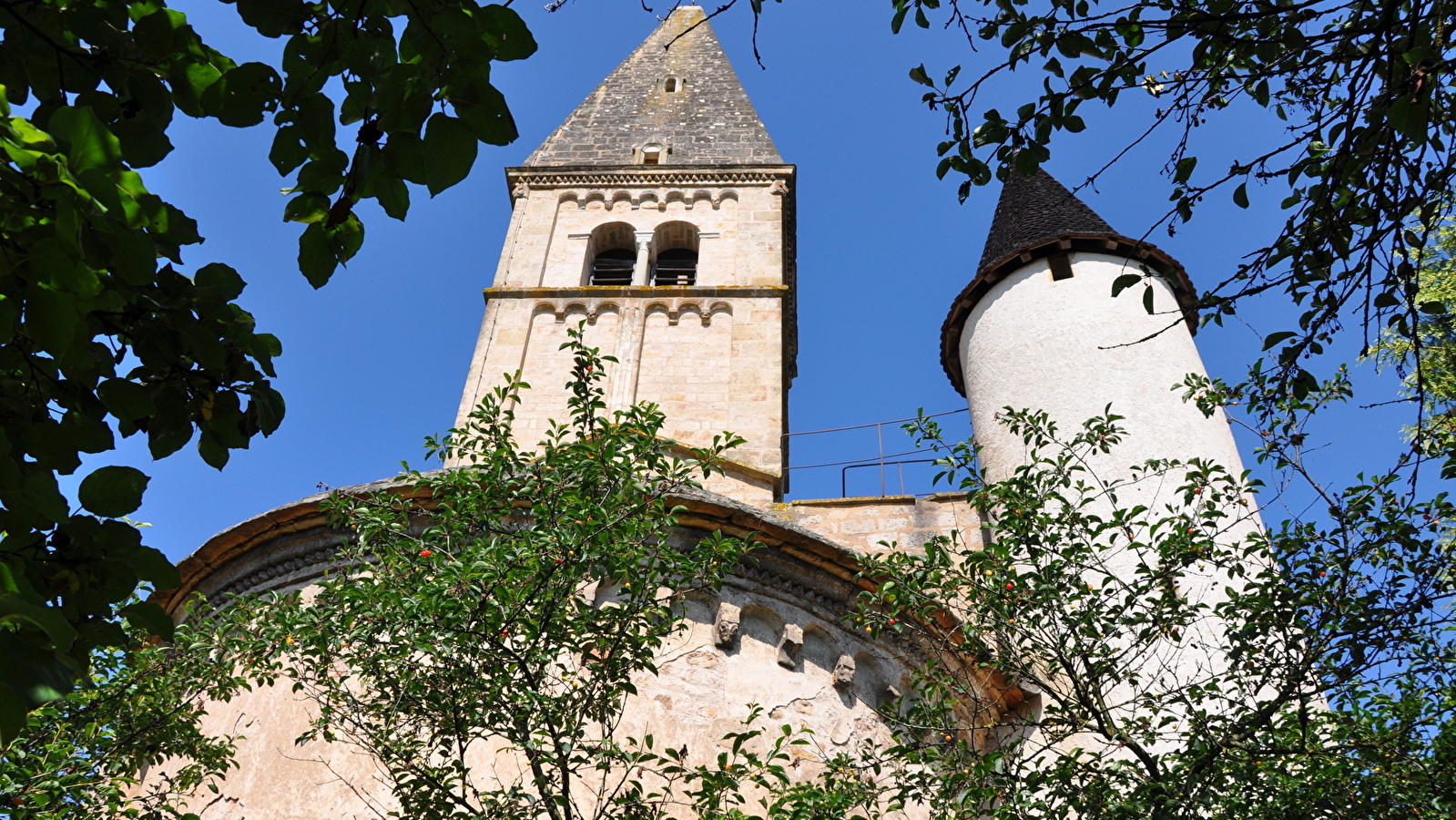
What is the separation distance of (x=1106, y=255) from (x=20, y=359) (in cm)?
1155

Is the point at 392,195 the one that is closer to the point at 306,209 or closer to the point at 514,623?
the point at 306,209

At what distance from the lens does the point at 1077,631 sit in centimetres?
577

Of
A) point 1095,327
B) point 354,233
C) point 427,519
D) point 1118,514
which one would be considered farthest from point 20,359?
point 1095,327

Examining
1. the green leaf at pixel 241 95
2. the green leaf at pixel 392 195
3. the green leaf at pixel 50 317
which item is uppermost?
the green leaf at pixel 241 95

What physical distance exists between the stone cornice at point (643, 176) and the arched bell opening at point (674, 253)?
1109 millimetres

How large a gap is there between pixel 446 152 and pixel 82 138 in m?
0.70

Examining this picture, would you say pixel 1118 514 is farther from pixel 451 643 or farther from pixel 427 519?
pixel 427 519

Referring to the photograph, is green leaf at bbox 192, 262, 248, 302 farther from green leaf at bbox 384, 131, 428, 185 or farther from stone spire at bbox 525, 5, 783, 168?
stone spire at bbox 525, 5, 783, 168

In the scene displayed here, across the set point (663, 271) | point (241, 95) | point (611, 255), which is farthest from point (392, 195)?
point (611, 255)

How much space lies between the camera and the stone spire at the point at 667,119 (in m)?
19.9

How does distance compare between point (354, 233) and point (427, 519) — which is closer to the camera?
point (354, 233)

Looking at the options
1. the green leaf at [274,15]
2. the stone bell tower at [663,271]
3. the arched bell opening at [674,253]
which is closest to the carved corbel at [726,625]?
the stone bell tower at [663,271]

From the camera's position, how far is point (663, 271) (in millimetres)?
17953

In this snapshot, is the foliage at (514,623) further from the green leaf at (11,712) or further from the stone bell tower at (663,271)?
the stone bell tower at (663,271)
